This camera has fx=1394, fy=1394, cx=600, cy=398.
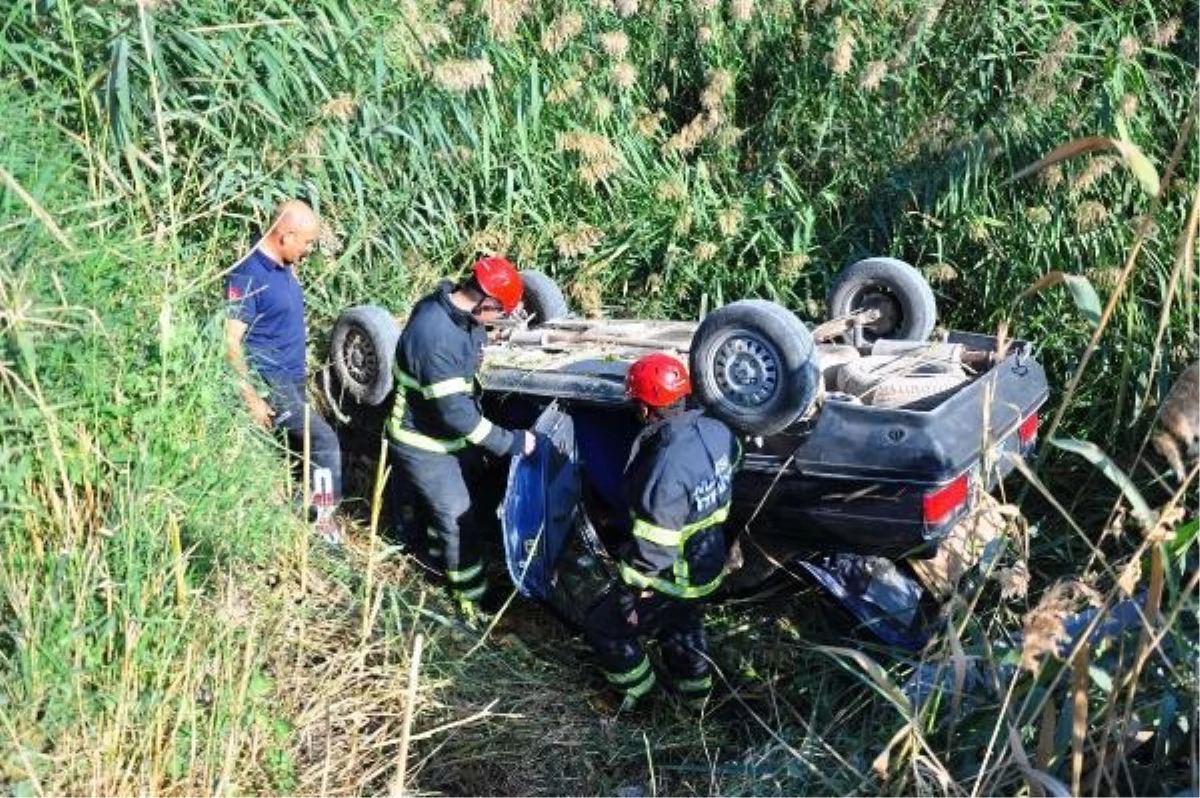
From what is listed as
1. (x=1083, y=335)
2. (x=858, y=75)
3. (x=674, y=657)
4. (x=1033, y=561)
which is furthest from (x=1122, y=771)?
(x=858, y=75)

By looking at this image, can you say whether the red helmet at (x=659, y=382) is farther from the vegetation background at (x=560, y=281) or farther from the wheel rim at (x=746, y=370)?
the vegetation background at (x=560, y=281)

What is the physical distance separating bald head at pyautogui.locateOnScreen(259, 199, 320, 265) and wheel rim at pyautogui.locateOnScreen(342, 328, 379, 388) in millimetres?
452

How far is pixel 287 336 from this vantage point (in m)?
6.16

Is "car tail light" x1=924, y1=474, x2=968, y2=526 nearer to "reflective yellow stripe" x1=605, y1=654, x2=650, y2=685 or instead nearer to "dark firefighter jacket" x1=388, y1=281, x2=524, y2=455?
"reflective yellow stripe" x1=605, y1=654, x2=650, y2=685

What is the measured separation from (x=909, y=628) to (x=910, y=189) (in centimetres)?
305

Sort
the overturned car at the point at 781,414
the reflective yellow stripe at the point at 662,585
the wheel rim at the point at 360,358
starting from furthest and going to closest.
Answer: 1. the wheel rim at the point at 360,358
2. the reflective yellow stripe at the point at 662,585
3. the overturned car at the point at 781,414

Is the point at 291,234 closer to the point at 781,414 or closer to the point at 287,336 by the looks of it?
the point at 287,336

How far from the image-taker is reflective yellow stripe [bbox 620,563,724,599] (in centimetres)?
502

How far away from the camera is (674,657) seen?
5312 mm

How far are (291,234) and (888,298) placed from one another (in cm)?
267

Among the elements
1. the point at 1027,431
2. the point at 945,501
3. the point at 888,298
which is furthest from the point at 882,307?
the point at 945,501

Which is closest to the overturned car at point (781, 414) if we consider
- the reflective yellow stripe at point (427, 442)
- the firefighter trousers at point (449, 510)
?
the reflective yellow stripe at point (427, 442)

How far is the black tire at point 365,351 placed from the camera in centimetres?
630

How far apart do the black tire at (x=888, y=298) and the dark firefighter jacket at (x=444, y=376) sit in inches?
65.2
